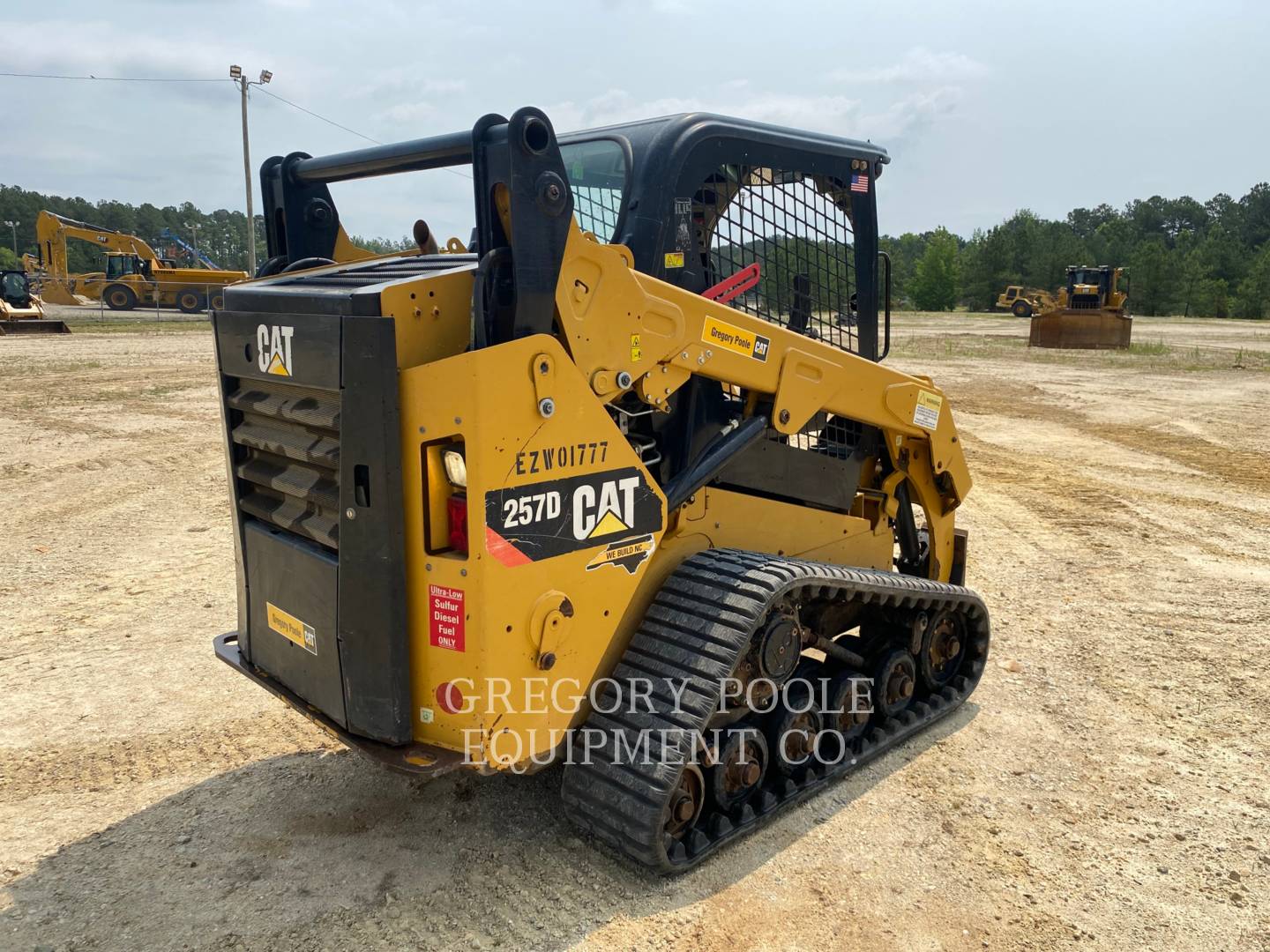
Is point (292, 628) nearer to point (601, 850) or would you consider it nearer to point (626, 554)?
point (626, 554)

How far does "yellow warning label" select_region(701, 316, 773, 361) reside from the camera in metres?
3.64

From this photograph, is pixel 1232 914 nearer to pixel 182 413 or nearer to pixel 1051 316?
pixel 182 413

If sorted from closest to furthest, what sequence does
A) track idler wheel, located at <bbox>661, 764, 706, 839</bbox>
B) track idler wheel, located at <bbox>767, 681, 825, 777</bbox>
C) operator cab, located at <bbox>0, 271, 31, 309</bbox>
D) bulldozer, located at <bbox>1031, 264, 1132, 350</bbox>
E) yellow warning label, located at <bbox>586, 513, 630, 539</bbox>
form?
yellow warning label, located at <bbox>586, 513, 630, 539</bbox> < track idler wheel, located at <bbox>661, 764, 706, 839</bbox> < track idler wheel, located at <bbox>767, 681, 825, 777</bbox> < operator cab, located at <bbox>0, 271, 31, 309</bbox> < bulldozer, located at <bbox>1031, 264, 1132, 350</bbox>

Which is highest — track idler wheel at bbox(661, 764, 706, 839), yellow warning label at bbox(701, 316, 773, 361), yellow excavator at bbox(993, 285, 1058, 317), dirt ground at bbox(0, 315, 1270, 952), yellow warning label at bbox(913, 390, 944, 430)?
yellow excavator at bbox(993, 285, 1058, 317)

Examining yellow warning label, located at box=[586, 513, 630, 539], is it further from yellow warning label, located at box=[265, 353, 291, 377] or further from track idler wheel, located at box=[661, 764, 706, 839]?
yellow warning label, located at box=[265, 353, 291, 377]

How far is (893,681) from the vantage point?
4.57 metres

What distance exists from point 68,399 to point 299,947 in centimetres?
1431

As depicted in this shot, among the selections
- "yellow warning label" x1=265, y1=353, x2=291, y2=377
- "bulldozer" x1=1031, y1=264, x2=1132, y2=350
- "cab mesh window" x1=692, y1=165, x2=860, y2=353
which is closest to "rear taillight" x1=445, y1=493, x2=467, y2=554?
"yellow warning label" x1=265, y1=353, x2=291, y2=377

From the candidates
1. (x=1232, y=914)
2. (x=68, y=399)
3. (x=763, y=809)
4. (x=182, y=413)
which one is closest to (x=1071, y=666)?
(x=1232, y=914)

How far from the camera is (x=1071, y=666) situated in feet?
18.3

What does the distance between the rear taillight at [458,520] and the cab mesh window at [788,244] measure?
1.62m

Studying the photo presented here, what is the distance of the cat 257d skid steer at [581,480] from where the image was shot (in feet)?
9.79

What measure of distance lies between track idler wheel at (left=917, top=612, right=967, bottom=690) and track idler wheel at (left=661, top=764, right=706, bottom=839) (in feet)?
5.75

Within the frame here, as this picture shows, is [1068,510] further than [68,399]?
No
